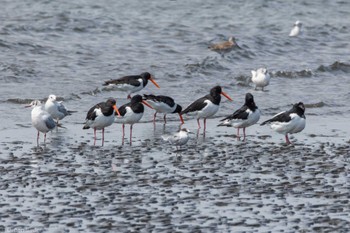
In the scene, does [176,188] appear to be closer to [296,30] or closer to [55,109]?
[55,109]

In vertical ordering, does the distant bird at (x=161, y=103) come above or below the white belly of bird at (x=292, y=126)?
above

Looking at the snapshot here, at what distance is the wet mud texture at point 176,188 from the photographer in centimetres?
1230

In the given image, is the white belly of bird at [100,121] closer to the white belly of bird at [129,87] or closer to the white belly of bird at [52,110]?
the white belly of bird at [52,110]

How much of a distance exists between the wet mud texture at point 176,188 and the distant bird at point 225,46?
55.6ft

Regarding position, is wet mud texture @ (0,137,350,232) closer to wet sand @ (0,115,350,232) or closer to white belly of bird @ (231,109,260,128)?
wet sand @ (0,115,350,232)

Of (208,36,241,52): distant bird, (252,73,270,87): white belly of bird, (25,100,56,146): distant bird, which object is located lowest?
(25,100,56,146): distant bird

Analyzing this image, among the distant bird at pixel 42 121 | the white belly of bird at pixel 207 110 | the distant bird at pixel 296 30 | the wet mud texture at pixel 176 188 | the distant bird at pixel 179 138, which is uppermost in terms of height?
the distant bird at pixel 296 30

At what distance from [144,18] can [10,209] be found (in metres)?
29.5

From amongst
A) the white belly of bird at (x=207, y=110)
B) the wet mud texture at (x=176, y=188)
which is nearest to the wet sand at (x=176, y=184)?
the wet mud texture at (x=176, y=188)

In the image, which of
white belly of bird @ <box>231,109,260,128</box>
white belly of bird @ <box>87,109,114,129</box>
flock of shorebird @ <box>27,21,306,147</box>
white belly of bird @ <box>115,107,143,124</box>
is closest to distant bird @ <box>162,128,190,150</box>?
flock of shorebird @ <box>27,21,306,147</box>

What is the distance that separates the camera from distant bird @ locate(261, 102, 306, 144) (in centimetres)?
1916

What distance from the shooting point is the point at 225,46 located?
3569 centimetres

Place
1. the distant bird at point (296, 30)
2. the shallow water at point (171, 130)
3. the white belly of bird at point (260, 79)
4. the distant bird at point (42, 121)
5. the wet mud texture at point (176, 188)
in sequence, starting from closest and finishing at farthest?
the wet mud texture at point (176, 188), the shallow water at point (171, 130), the distant bird at point (42, 121), the white belly of bird at point (260, 79), the distant bird at point (296, 30)

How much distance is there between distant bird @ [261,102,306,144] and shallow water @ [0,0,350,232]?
37 centimetres
